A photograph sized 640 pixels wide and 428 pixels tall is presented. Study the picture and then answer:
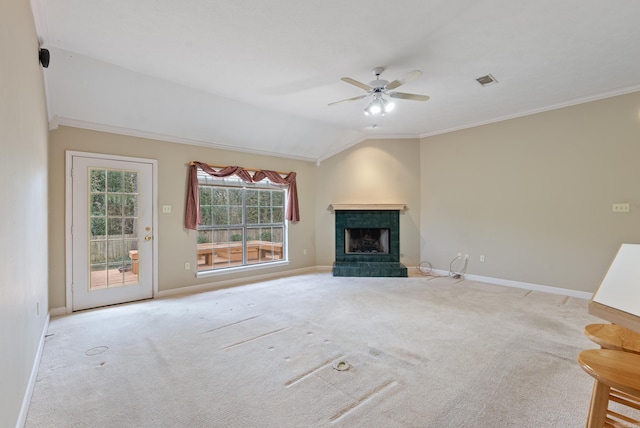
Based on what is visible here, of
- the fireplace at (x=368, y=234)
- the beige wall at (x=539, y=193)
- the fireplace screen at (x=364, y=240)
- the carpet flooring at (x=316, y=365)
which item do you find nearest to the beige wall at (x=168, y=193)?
the carpet flooring at (x=316, y=365)

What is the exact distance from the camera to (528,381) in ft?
7.65

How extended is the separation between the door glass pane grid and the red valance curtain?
0.75m

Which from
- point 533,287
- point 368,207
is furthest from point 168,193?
point 533,287

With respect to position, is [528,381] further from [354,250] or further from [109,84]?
[109,84]

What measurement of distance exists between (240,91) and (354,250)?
3973 millimetres

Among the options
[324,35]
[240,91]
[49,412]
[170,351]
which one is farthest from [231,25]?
[49,412]

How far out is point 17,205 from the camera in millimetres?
1856

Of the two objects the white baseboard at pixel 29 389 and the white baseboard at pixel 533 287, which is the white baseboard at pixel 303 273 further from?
the white baseboard at pixel 29 389

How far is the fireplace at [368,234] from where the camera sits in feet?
20.9

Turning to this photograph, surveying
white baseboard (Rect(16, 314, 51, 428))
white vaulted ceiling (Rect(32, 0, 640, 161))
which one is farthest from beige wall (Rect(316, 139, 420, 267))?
white baseboard (Rect(16, 314, 51, 428))

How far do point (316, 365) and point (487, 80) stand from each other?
394 centimetres

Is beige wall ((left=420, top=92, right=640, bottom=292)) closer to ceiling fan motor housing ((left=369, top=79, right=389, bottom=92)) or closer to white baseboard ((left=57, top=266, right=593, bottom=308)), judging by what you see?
white baseboard ((left=57, top=266, right=593, bottom=308))

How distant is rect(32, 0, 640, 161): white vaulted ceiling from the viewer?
2574 millimetres

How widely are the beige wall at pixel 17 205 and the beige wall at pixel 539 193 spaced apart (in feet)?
19.8
